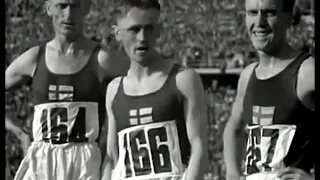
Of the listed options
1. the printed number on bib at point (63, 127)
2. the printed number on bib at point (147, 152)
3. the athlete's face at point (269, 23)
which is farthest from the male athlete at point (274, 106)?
the printed number on bib at point (63, 127)

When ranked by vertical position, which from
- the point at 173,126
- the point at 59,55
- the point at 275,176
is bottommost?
the point at 275,176

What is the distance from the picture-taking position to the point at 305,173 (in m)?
2.78

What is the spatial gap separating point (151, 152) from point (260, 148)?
0.37 m

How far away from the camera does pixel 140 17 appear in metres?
2.86

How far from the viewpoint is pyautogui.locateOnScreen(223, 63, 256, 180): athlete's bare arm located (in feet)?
9.42

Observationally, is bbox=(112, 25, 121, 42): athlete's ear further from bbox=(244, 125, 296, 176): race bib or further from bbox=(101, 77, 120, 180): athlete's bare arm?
bbox=(244, 125, 296, 176): race bib

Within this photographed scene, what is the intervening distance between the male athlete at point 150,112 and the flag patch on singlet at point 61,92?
0.46 feet

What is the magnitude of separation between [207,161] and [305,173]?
0.33 meters

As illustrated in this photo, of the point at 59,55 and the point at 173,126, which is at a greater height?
the point at 59,55

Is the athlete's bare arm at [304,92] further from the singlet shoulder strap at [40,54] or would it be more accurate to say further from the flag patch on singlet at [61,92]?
the singlet shoulder strap at [40,54]

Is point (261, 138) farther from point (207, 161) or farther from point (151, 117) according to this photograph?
point (151, 117)

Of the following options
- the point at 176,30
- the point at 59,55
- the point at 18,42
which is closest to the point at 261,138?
the point at 176,30

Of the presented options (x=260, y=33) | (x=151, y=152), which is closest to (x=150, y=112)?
(x=151, y=152)

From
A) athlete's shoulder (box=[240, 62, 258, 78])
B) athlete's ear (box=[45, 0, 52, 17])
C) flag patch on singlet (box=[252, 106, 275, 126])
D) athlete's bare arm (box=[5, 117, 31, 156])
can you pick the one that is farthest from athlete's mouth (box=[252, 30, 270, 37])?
athlete's bare arm (box=[5, 117, 31, 156])
